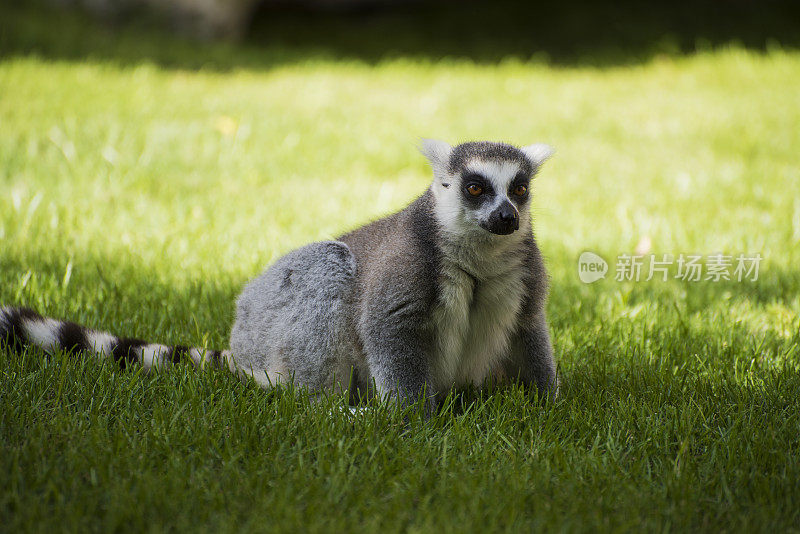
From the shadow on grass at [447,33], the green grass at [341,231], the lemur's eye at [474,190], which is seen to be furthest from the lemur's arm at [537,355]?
the shadow on grass at [447,33]

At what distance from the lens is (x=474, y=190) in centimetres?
300

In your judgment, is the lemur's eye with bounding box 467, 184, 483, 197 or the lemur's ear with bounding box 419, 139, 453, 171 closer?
the lemur's eye with bounding box 467, 184, 483, 197

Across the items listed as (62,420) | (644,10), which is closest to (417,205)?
(62,420)

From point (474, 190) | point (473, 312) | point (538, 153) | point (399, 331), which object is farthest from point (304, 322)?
point (538, 153)

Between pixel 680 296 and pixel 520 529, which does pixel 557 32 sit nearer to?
pixel 680 296

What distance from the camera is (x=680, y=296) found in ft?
14.8

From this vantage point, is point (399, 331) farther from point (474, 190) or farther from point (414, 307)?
point (474, 190)

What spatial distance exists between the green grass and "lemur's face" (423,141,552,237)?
2.39 feet

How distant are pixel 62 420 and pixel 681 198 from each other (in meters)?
5.33

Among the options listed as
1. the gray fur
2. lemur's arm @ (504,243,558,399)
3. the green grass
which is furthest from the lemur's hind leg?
lemur's arm @ (504,243,558,399)

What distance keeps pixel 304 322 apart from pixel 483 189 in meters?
0.91

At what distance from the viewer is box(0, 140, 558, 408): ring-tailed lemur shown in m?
2.91

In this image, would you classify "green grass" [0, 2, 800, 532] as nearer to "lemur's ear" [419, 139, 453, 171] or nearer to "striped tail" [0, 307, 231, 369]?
"striped tail" [0, 307, 231, 369]

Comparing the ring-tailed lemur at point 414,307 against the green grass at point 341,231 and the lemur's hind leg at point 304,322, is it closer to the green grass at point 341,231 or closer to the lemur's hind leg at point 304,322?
the lemur's hind leg at point 304,322
